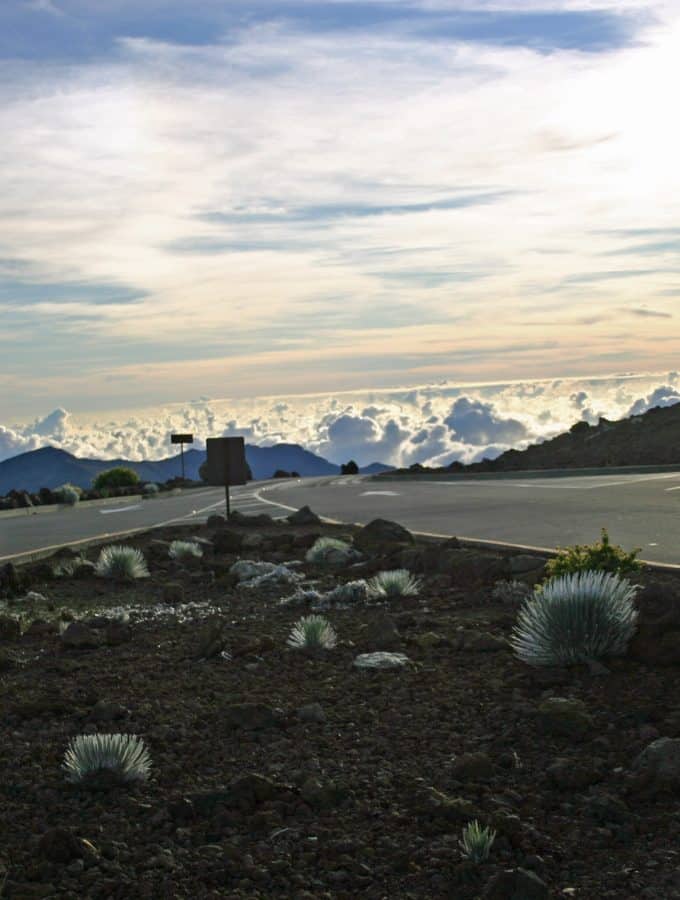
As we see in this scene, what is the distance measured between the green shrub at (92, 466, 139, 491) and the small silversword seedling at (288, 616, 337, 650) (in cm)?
4012

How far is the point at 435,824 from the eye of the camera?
A: 4184 millimetres

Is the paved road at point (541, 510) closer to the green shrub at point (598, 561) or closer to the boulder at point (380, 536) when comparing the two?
the boulder at point (380, 536)

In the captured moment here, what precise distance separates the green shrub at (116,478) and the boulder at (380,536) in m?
34.3

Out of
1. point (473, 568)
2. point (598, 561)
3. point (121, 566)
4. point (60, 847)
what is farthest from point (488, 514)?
point (60, 847)

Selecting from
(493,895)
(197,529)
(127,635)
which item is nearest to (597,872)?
(493,895)

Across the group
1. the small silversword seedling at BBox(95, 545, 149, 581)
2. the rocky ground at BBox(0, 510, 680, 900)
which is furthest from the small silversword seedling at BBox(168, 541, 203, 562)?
the rocky ground at BBox(0, 510, 680, 900)

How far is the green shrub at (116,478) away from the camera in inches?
1838

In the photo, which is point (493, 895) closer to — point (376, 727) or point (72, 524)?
point (376, 727)

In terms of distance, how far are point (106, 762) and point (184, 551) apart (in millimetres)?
8369

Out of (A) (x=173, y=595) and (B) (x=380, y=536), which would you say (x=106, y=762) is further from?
(B) (x=380, y=536)

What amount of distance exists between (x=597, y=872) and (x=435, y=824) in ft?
2.20

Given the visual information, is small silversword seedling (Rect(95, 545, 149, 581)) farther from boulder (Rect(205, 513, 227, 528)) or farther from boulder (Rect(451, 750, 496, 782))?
boulder (Rect(451, 750, 496, 782))

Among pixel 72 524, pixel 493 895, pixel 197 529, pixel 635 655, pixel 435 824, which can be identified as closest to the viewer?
pixel 493 895

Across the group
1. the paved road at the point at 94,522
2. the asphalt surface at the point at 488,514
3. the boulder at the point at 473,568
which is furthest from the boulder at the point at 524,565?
the paved road at the point at 94,522
